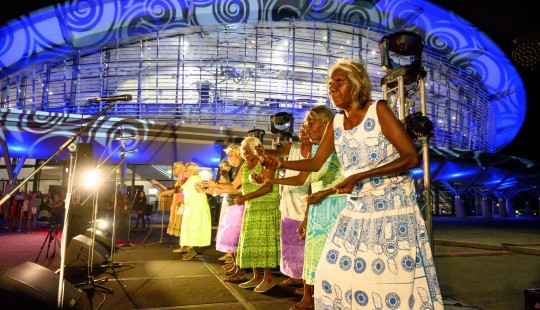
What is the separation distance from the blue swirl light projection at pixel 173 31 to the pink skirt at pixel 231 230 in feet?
56.8

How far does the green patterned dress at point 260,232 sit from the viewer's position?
155 inches

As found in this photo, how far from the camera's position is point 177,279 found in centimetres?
445

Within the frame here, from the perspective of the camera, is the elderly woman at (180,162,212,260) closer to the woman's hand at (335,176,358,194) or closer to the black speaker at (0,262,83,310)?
the black speaker at (0,262,83,310)

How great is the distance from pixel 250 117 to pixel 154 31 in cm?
774

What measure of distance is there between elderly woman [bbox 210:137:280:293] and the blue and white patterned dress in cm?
227

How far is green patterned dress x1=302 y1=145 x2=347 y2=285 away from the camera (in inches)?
108

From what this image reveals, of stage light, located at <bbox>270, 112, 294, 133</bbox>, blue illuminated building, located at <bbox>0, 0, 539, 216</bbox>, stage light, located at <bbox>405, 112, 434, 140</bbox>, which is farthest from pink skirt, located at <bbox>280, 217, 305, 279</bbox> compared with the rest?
blue illuminated building, located at <bbox>0, 0, 539, 216</bbox>

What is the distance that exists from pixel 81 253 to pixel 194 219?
1.95 m

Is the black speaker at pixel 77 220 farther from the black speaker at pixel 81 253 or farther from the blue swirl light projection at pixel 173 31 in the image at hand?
the blue swirl light projection at pixel 173 31

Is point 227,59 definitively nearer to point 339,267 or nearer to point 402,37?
point 402,37

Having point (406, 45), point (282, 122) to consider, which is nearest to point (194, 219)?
point (282, 122)

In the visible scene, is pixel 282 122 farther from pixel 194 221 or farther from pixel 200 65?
pixel 200 65

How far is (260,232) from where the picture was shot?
3.96 metres

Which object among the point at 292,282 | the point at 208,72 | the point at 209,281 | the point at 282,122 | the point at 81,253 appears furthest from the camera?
the point at 208,72
